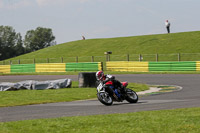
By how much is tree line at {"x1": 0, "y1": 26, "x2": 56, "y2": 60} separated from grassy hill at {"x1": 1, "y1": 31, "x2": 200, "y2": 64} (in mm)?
54966

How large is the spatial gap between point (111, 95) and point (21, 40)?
447 feet

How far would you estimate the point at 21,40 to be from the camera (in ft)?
484

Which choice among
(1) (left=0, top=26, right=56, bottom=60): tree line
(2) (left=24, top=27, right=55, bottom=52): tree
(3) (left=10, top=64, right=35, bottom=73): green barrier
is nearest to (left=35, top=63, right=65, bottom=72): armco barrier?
(3) (left=10, top=64, right=35, bottom=73): green barrier

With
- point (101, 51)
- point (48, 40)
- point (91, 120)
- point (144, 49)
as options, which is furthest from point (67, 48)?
point (48, 40)

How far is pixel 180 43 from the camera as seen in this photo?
Answer: 5850 cm

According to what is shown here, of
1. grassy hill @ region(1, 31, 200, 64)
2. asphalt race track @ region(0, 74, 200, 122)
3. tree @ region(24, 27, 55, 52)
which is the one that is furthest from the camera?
tree @ region(24, 27, 55, 52)

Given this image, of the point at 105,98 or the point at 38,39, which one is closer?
the point at 105,98

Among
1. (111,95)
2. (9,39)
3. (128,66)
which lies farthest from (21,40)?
(111,95)

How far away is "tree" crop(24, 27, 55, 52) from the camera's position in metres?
152

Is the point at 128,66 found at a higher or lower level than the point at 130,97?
higher

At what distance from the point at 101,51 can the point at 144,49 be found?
23.9 feet

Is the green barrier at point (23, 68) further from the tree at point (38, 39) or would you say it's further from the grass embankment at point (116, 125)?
the tree at point (38, 39)

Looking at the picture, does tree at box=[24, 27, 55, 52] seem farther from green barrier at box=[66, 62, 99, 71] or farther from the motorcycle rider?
the motorcycle rider

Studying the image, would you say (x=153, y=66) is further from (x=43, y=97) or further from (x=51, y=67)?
(x=43, y=97)
